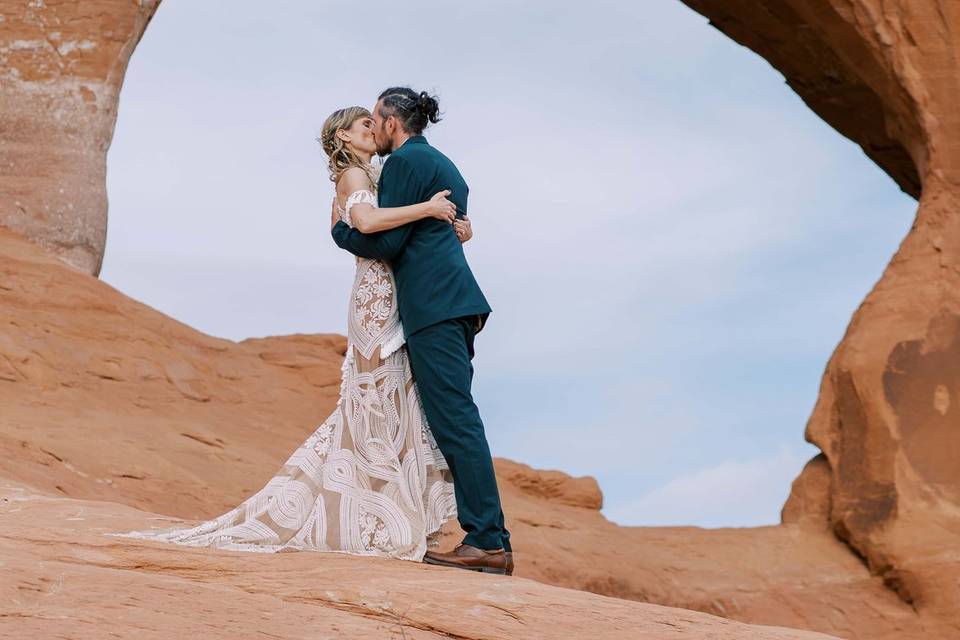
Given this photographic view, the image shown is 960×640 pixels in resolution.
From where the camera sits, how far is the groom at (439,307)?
458 centimetres

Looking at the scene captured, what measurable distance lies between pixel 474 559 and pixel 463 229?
1.15 m

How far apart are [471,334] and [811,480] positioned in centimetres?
624

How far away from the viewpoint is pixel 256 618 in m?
3.78

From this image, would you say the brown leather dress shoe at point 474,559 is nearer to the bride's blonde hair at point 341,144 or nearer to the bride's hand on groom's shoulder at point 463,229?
the bride's hand on groom's shoulder at point 463,229

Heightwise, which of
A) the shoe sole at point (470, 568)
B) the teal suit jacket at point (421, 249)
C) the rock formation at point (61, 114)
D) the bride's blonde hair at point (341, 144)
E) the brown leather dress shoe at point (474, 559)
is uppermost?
the rock formation at point (61, 114)

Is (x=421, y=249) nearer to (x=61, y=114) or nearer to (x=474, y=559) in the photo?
(x=474, y=559)

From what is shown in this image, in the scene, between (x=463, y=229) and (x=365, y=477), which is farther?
(x=463, y=229)

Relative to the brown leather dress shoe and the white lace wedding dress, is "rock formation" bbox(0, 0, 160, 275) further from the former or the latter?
the brown leather dress shoe

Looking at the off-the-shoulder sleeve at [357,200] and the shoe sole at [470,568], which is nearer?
the shoe sole at [470,568]

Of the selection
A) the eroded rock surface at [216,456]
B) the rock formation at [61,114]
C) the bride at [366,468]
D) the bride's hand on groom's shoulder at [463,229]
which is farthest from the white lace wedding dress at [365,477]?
the rock formation at [61,114]

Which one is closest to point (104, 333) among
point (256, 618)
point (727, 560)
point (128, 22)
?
point (128, 22)

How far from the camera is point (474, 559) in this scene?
457cm

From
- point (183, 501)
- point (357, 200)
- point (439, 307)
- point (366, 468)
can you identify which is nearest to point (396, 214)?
point (357, 200)

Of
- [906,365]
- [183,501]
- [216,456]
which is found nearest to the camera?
[183,501]
